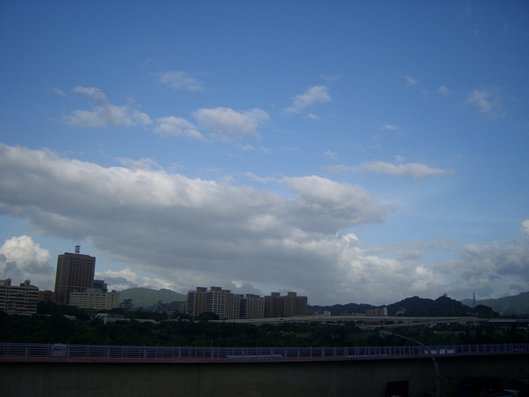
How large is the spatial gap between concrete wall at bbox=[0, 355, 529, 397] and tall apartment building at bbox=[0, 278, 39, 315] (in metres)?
107

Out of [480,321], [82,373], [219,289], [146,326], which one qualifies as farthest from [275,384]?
[219,289]

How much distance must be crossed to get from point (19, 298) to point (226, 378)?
380ft

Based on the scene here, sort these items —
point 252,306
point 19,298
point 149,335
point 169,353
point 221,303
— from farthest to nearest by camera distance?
1. point 252,306
2. point 221,303
3. point 19,298
4. point 149,335
5. point 169,353

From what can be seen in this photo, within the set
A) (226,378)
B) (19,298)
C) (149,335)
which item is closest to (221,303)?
(19,298)

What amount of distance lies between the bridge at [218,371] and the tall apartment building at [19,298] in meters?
106

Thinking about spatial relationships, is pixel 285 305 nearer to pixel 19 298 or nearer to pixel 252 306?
pixel 252 306

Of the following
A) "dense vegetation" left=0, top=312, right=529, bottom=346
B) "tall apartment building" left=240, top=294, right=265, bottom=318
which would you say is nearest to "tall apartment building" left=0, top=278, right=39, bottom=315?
"dense vegetation" left=0, top=312, right=529, bottom=346

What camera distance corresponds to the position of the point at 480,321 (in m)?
145

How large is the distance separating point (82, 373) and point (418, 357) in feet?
106

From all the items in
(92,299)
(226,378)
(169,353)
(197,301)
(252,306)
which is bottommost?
(226,378)

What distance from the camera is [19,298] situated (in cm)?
13900

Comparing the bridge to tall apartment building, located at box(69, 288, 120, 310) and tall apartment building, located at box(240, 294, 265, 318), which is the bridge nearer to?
tall apartment building, located at box(240, 294, 265, 318)

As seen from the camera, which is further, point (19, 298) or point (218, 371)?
point (19, 298)

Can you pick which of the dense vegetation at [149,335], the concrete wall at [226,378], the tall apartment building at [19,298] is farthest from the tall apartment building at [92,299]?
the concrete wall at [226,378]
